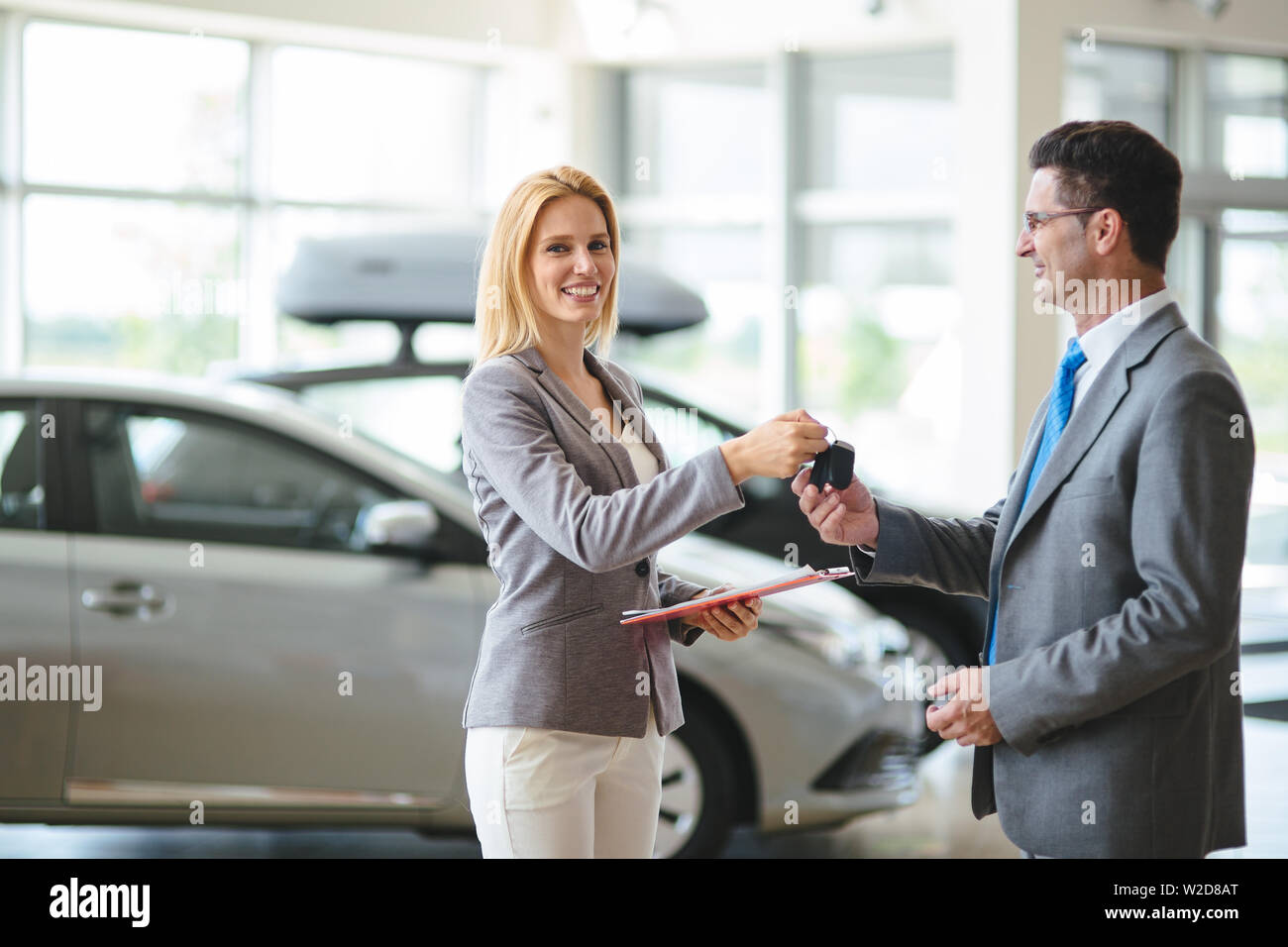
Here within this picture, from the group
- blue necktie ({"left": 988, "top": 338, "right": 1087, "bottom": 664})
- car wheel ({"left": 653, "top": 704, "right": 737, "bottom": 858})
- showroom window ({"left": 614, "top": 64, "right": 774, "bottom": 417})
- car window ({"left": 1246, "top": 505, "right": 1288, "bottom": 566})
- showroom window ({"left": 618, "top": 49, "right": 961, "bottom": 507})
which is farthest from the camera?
showroom window ({"left": 614, "top": 64, "right": 774, "bottom": 417})

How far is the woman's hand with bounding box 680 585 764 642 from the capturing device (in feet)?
6.40

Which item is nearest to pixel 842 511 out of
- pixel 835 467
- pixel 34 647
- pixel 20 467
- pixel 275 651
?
pixel 835 467

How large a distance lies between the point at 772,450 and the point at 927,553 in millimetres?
370

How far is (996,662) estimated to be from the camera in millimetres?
1777

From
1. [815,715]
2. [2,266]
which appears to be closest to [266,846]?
[815,715]

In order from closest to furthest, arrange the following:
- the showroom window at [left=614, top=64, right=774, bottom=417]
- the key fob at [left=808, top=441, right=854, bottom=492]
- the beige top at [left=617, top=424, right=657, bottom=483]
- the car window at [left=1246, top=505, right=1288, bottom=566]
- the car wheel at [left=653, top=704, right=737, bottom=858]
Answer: the key fob at [left=808, top=441, right=854, bottom=492] → the beige top at [left=617, top=424, right=657, bottom=483] → the car wheel at [left=653, top=704, right=737, bottom=858] → the car window at [left=1246, top=505, right=1288, bottom=566] → the showroom window at [left=614, top=64, right=774, bottom=417]

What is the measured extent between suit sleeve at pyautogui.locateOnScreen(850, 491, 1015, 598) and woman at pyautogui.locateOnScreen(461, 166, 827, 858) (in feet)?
0.65

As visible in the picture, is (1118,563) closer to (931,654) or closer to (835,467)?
(835,467)

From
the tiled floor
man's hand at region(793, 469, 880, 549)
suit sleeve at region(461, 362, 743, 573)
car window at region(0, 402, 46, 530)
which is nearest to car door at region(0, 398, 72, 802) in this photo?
car window at region(0, 402, 46, 530)

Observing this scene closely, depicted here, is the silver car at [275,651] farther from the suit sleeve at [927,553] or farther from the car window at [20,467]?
the suit sleeve at [927,553]

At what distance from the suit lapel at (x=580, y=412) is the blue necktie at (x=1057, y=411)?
529mm

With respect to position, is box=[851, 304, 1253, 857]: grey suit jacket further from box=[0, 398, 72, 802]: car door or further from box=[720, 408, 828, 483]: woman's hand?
box=[0, 398, 72, 802]: car door

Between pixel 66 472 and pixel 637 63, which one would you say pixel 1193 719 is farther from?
pixel 637 63

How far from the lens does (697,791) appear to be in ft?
11.3
